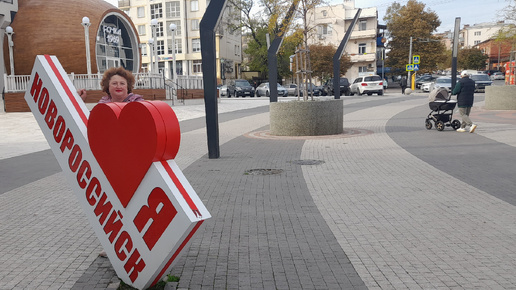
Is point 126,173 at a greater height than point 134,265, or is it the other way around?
point 126,173

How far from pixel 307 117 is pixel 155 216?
34.0 feet

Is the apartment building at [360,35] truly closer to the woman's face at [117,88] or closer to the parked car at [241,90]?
the parked car at [241,90]

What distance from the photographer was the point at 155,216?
10.0ft

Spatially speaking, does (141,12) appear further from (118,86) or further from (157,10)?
(118,86)

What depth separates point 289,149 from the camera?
11094mm

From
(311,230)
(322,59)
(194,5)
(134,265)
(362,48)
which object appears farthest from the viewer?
(362,48)

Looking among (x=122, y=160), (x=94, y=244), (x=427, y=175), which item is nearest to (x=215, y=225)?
(x=94, y=244)

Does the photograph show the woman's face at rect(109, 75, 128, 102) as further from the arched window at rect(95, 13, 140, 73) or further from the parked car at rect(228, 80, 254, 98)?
the parked car at rect(228, 80, 254, 98)

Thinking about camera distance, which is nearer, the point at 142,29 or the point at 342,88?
the point at 342,88

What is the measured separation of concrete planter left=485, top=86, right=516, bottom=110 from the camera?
67.3 feet

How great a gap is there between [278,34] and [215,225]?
10.9 meters

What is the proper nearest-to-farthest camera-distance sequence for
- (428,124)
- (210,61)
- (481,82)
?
(210,61) < (428,124) < (481,82)

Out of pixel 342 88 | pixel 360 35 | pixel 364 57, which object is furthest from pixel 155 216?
pixel 360 35

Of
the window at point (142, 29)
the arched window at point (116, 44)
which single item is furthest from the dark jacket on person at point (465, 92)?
the window at point (142, 29)
